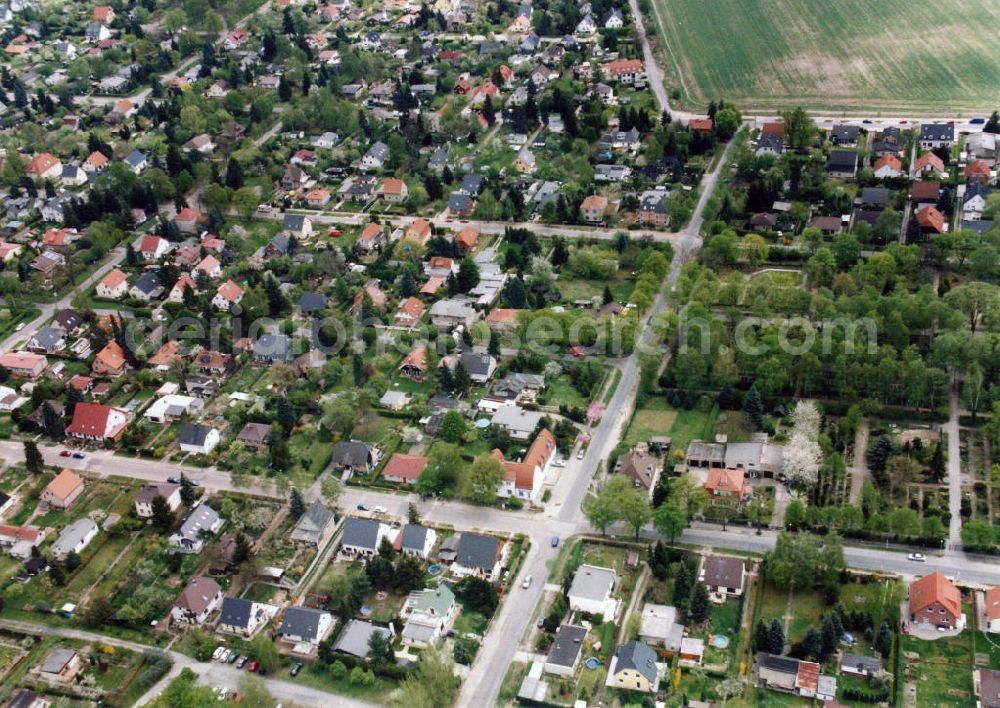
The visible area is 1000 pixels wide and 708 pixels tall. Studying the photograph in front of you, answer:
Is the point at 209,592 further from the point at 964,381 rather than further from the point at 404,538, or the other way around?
the point at 964,381

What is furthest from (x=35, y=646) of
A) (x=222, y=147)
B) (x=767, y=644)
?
(x=222, y=147)

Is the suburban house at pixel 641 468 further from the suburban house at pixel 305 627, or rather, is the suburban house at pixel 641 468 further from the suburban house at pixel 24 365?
the suburban house at pixel 24 365

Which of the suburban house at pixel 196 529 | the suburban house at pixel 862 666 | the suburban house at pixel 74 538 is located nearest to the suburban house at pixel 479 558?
the suburban house at pixel 196 529

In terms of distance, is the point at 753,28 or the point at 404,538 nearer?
the point at 404,538

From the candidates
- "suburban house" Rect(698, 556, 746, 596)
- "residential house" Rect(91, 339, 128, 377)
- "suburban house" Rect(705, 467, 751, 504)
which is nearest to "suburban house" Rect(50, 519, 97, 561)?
"residential house" Rect(91, 339, 128, 377)

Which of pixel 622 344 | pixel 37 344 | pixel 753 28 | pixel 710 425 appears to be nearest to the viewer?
pixel 710 425

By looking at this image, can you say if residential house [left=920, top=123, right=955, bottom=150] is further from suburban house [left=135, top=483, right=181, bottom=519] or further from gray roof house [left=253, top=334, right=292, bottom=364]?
suburban house [left=135, top=483, right=181, bottom=519]
